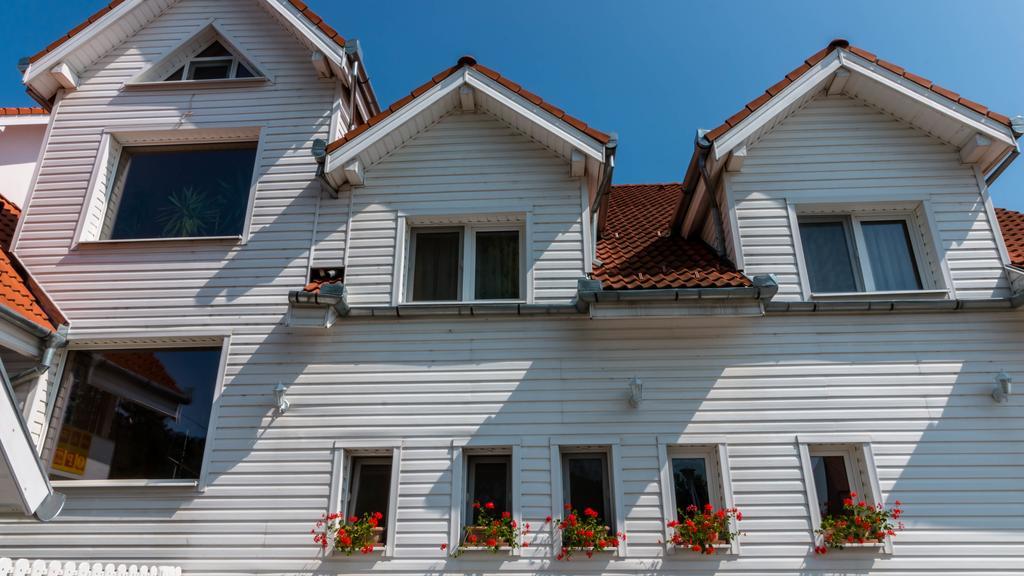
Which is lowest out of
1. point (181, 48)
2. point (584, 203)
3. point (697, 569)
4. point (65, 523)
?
point (697, 569)

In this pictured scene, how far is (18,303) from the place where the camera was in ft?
29.5

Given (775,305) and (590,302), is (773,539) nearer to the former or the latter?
(775,305)

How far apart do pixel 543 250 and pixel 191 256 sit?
4923 millimetres

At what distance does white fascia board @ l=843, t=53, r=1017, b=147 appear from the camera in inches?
374

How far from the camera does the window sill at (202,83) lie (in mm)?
11062

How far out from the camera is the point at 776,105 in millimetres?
9883

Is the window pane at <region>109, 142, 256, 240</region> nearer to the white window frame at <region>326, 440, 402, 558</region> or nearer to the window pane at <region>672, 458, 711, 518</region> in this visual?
the white window frame at <region>326, 440, 402, 558</region>

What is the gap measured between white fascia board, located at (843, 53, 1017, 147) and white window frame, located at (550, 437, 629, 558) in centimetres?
636

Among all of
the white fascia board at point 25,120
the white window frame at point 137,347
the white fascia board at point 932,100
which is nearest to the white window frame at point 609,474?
the white window frame at point 137,347

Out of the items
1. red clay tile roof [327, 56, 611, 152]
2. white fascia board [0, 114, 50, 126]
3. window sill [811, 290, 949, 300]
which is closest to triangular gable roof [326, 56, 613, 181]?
red clay tile roof [327, 56, 611, 152]

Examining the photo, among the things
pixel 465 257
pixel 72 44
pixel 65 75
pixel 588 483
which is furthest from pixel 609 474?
pixel 72 44

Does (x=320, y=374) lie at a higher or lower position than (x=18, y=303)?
lower

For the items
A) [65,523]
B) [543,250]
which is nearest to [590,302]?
[543,250]

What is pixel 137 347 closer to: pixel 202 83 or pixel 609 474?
pixel 202 83
